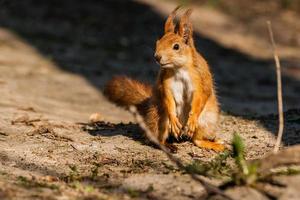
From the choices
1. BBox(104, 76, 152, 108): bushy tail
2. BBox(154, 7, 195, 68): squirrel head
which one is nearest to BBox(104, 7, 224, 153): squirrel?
BBox(154, 7, 195, 68): squirrel head

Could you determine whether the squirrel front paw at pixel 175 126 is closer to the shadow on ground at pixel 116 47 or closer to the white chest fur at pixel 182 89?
the white chest fur at pixel 182 89

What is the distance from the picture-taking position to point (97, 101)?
9047 millimetres

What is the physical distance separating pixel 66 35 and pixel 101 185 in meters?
8.73

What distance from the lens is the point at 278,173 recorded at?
4328 millimetres

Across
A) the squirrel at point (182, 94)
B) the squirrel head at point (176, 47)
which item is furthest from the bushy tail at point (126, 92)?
the squirrel head at point (176, 47)

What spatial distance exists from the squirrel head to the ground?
70 centimetres

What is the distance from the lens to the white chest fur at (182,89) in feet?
18.4

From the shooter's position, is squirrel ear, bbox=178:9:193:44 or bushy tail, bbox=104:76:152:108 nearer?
squirrel ear, bbox=178:9:193:44

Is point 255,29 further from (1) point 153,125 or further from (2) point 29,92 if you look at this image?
(1) point 153,125

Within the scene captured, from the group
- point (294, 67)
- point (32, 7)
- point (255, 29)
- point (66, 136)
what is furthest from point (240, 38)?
point (66, 136)

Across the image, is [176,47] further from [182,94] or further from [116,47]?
[116,47]

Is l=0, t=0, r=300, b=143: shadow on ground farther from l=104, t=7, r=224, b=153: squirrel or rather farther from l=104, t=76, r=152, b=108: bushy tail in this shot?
l=104, t=7, r=224, b=153: squirrel

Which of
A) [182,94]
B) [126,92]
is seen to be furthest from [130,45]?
[182,94]

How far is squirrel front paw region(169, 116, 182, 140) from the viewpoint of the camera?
18.5 ft
